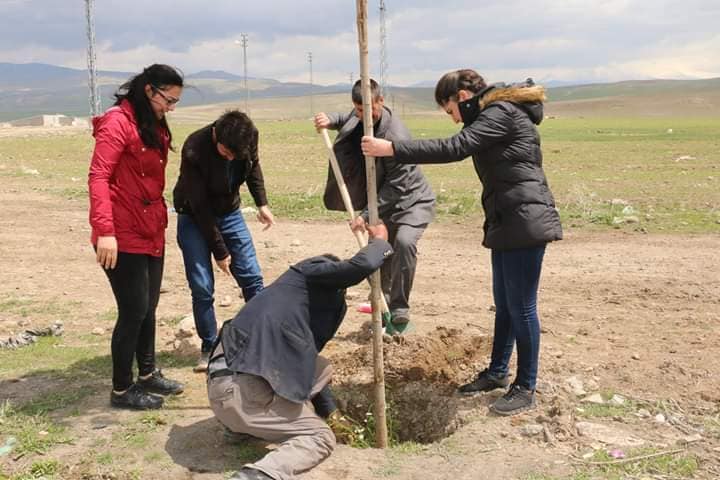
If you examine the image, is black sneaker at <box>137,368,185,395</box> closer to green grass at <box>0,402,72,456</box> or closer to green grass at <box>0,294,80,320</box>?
green grass at <box>0,402,72,456</box>

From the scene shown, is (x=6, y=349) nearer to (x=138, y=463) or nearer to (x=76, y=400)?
(x=76, y=400)

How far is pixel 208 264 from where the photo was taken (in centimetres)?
531

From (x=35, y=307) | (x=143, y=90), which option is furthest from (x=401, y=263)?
(x=35, y=307)

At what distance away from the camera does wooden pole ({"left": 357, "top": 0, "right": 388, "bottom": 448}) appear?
4.07m

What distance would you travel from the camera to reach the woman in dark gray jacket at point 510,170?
4.05m

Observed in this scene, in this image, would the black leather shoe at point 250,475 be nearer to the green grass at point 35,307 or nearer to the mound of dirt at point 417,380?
the mound of dirt at point 417,380

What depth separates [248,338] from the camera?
392 centimetres

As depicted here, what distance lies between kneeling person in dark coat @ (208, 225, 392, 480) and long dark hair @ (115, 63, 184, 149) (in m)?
1.19

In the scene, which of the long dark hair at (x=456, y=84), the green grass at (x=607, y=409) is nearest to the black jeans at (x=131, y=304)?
the long dark hair at (x=456, y=84)

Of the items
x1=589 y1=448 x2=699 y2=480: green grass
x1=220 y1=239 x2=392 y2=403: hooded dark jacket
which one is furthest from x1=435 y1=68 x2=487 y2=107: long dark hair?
x1=589 y1=448 x2=699 y2=480: green grass

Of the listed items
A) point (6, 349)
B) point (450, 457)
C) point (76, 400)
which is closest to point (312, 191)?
point (6, 349)

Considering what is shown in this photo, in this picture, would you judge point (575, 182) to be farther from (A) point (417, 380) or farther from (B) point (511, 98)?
(B) point (511, 98)

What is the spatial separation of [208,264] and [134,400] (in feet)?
3.48

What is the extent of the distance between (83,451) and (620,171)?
1842cm
